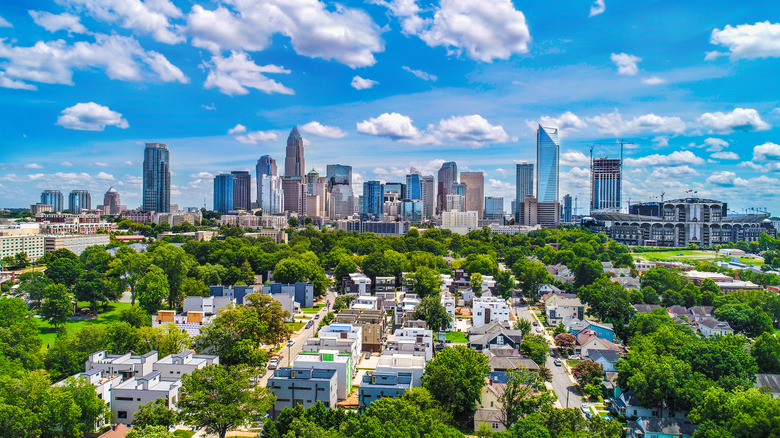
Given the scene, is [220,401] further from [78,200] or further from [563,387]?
[78,200]

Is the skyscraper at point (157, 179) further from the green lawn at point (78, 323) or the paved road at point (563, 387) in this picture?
the paved road at point (563, 387)

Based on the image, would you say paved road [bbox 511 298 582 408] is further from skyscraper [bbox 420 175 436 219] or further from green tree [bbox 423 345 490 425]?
skyscraper [bbox 420 175 436 219]

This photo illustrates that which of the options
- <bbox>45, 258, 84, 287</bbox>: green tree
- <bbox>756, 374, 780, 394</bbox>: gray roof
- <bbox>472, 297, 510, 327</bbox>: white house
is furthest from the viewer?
<bbox>45, 258, 84, 287</bbox>: green tree

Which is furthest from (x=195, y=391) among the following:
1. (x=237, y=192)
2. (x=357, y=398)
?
(x=237, y=192)

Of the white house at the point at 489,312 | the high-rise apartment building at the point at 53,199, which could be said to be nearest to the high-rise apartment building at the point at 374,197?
the high-rise apartment building at the point at 53,199

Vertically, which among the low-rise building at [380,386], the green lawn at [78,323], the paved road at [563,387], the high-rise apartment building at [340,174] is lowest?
the paved road at [563,387]

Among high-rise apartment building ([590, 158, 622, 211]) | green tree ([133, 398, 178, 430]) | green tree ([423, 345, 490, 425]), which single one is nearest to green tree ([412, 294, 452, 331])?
green tree ([423, 345, 490, 425])
